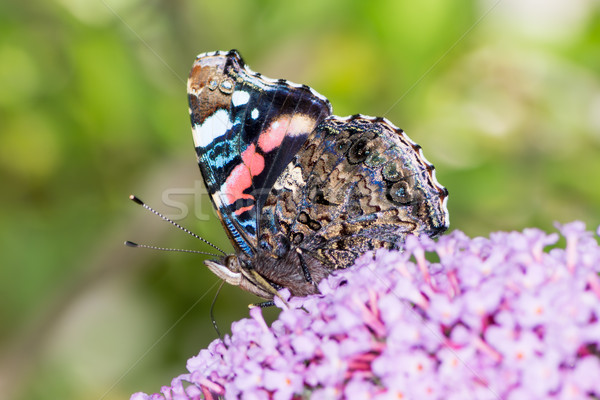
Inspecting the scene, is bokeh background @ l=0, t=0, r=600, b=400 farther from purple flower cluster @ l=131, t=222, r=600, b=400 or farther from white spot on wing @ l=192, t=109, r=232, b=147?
purple flower cluster @ l=131, t=222, r=600, b=400

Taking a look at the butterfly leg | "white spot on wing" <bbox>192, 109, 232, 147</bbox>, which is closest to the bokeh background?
"white spot on wing" <bbox>192, 109, 232, 147</bbox>

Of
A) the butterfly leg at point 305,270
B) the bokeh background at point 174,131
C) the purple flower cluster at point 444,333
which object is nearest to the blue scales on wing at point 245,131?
the butterfly leg at point 305,270

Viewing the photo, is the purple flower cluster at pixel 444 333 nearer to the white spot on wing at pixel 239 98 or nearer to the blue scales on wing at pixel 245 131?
the blue scales on wing at pixel 245 131

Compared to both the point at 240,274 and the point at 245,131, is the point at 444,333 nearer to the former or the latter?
the point at 240,274

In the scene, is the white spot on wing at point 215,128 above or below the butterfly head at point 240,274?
above

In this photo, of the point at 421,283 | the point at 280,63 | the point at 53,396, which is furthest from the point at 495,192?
the point at 53,396

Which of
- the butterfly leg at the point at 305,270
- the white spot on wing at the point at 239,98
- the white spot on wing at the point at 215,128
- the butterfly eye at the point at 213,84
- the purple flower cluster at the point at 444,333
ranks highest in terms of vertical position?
the white spot on wing at the point at 239,98

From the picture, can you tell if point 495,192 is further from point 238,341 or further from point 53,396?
point 53,396
